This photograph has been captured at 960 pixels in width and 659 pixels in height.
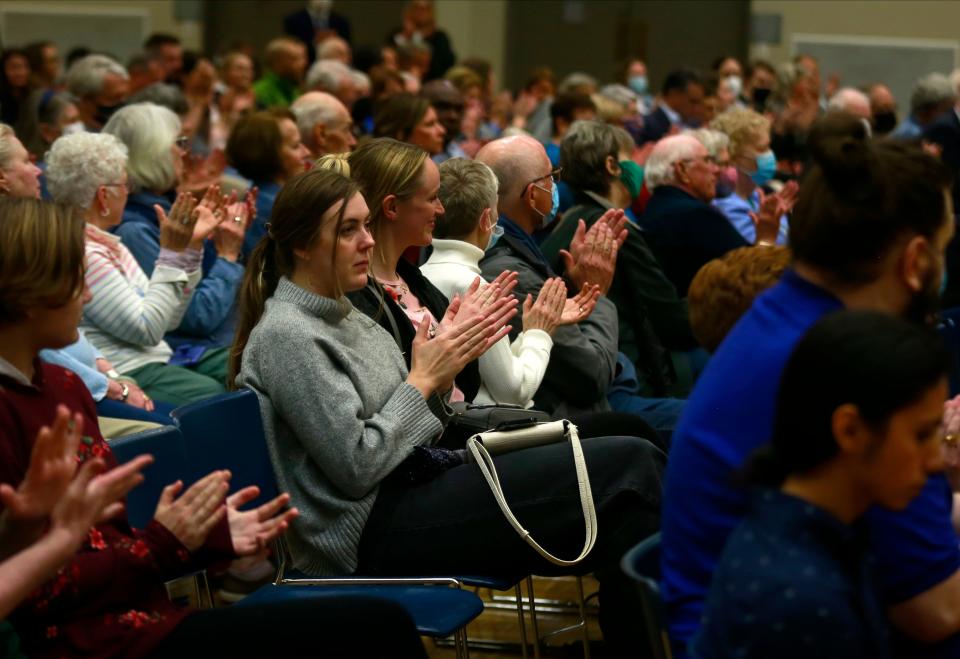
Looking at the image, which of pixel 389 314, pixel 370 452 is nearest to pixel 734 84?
pixel 389 314

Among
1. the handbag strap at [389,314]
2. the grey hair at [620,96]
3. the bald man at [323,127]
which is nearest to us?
the handbag strap at [389,314]

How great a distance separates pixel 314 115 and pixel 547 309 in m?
2.66

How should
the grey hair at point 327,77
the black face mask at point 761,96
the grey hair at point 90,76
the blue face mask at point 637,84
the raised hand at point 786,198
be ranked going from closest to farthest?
the raised hand at point 786,198 < the grey hair at point 90,76 < the grey hair at point 327,77 < the black face mask at point 761,96 < the blue face mask at point 637,84

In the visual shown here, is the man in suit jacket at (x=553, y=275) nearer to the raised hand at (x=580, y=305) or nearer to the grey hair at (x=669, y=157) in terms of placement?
the raised hand at (x=580, y=305)

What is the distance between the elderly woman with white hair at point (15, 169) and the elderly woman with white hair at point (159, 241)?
1.35 feet

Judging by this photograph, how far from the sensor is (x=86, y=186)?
418cm

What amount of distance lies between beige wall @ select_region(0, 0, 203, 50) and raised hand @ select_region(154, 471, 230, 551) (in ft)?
38.3

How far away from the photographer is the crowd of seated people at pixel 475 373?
164 cm

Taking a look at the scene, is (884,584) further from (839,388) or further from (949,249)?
(949,249)

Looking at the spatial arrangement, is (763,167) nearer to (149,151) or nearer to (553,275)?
(553,275)

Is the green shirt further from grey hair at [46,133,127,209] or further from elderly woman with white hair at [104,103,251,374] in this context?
grey hair at [46,133,127,209]

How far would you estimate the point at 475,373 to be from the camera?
11.4 feet

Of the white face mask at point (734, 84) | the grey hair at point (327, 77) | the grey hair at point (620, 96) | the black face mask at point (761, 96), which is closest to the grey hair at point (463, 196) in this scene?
the grey hair at point (327, 77)

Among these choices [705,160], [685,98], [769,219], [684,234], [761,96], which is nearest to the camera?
[684,234]
